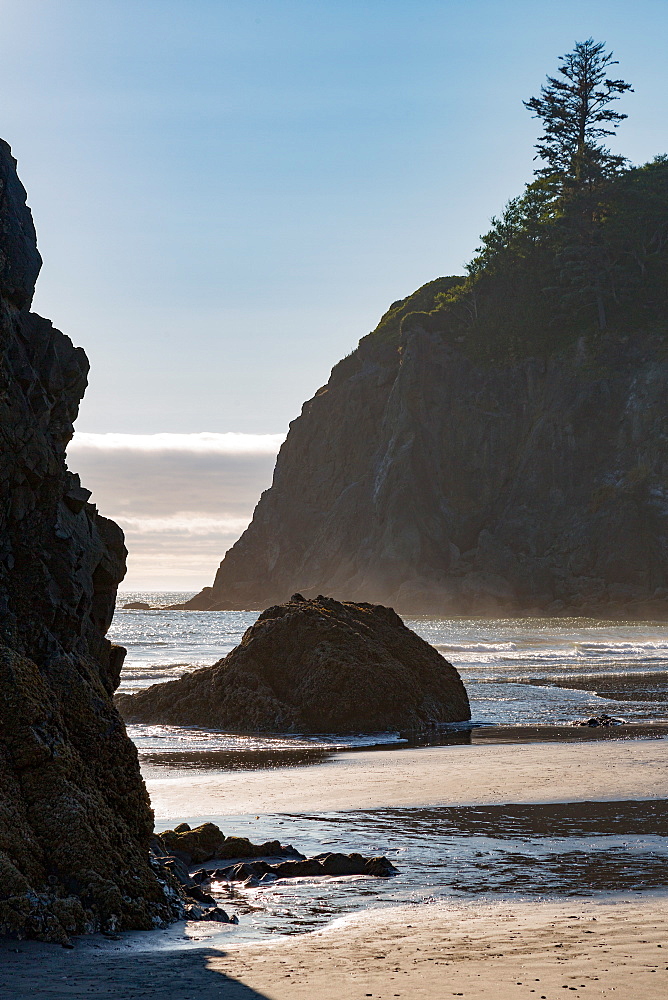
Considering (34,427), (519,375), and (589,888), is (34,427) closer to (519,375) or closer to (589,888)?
(589,888)

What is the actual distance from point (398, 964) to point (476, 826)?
391cm

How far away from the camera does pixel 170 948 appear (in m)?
5.50

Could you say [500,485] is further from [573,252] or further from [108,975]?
[108,975]

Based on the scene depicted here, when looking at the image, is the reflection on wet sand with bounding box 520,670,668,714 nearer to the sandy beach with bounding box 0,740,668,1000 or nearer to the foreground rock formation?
the foreground rock formation

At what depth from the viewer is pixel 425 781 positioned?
37.2ft

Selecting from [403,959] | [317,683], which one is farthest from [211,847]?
[317,683]

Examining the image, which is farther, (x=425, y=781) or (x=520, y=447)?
(x=520, y=447)

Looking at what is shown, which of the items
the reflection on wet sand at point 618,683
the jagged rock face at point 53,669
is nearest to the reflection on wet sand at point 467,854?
the jagged rock face at point 53,669

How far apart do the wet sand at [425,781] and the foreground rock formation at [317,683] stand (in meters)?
2.37

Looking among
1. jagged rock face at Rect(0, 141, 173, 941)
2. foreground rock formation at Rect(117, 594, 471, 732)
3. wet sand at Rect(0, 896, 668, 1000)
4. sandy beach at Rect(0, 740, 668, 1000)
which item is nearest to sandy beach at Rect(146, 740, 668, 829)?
foreground rock formation at Rect(117, 594, 471, 732)

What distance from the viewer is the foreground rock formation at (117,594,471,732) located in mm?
16266

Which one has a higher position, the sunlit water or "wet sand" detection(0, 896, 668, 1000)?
"wet sand" detection(0, 896, 668, 1000)

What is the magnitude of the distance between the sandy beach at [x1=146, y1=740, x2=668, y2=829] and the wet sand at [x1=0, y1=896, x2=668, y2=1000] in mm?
3997

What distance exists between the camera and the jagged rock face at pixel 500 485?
71.2 metres
